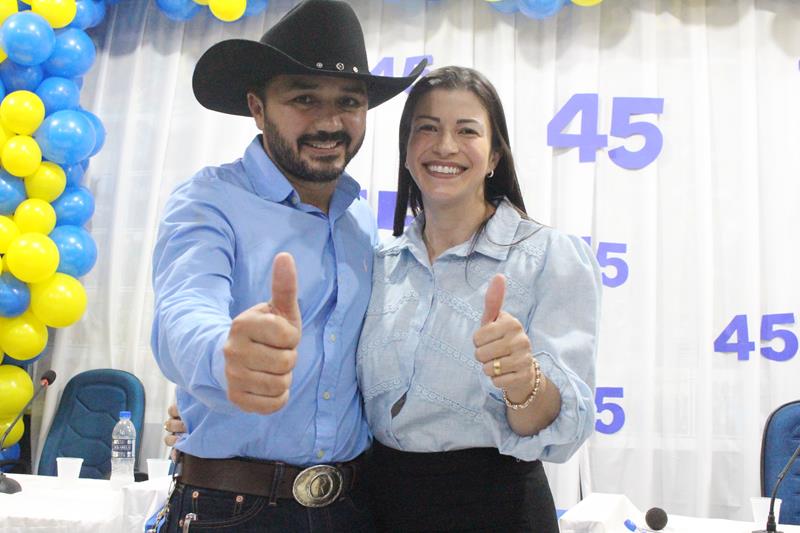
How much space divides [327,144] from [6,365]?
3196mm

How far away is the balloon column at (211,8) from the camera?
4254mm

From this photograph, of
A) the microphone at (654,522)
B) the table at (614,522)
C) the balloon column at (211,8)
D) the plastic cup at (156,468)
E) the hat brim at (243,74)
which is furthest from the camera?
the balloon column at (211,8)

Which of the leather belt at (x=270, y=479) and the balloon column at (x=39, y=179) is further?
the balloon column at (x=39, y=179)

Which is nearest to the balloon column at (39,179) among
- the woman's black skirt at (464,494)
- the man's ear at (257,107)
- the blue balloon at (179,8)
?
the blue balloon at (179,8)

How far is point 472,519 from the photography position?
5.10 ft

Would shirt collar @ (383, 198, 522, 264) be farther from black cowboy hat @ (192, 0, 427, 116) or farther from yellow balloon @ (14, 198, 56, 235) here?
yellow balloon @ (14, 198, 56, 235)

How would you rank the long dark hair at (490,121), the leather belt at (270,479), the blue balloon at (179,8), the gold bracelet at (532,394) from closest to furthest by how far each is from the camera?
Answer: 1. the gold bracelet at (532,394)
2. the leather belt at (270,479)
3. the long dark hair at (490,121)
4. the blue balloon at (179,8)

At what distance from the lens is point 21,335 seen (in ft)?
13.3

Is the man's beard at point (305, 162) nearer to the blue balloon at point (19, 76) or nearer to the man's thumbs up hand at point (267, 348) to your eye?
the man's thumbs up hand at point (267, 348)

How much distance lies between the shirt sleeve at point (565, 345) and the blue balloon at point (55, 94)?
3089 mm

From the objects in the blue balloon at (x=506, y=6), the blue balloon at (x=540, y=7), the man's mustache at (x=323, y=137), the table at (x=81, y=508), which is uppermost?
the blue balloon at (x=506, y=6)

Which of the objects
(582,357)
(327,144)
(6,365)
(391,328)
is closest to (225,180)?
(327,144)

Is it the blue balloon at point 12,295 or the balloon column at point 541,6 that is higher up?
the balloon column at point 541,6

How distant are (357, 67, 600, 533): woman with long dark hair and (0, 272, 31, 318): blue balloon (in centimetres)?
267
